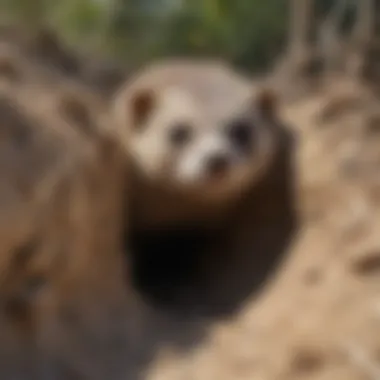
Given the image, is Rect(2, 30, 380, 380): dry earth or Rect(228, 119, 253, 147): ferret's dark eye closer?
Rect(2, 30, 380, 380): dry earth

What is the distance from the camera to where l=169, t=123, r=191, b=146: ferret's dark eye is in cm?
259

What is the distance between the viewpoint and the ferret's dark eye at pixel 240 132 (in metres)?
2.61

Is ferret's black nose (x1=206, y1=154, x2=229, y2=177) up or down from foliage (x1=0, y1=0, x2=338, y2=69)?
down

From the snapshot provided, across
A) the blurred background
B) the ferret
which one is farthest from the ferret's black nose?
the blurred background

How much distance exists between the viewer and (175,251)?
116 inches

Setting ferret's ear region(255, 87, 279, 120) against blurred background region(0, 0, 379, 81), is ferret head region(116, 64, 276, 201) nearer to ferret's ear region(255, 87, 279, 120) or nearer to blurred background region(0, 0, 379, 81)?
ferret's ear region(255, 87, 279, 120)

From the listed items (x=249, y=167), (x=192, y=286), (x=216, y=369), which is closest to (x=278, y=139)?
(x=249, y=167)

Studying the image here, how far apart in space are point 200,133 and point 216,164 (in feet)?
0.67

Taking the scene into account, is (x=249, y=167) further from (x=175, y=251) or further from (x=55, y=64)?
(x=55, y=64)

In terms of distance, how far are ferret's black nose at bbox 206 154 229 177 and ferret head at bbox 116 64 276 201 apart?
2 cm

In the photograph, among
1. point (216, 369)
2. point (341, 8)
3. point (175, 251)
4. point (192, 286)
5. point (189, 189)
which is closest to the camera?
point (216, 369)

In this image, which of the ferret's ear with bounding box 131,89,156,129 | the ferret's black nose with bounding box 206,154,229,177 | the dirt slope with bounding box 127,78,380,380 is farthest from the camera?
the ferret's ear with bounding box 131,89,156,129

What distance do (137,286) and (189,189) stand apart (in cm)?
41

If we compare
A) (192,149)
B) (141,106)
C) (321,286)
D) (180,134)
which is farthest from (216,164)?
(321,286)
